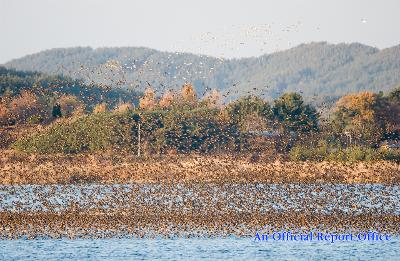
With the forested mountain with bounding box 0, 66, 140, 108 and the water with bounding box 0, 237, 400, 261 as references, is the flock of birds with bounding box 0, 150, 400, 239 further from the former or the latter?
the forested mountain with bounding box 0, 66, 140, 108

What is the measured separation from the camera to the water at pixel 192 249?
28.6 m

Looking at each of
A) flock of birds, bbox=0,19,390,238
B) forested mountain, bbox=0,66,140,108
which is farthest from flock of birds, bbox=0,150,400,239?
forested mountain, bbox=0,66,140,108

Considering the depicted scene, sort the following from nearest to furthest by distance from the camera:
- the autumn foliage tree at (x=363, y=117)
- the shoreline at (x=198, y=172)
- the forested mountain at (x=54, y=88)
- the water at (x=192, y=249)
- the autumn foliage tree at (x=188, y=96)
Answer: the water at (x=192, y=249) < the shoreline at (x=198, y=172) < the autumn foliage tree at (x=363, y=117) < the autumn foliage tree at (x=188, y=96) < the forested mountain at (x=54, y=88)

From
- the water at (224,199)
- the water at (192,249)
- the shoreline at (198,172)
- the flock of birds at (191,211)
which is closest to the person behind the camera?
the water at (192,249)

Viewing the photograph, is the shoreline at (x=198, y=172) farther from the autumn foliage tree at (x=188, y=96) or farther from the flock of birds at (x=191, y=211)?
the autumn foliage tree at (x=188, y=96)

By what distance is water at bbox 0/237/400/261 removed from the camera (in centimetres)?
2864

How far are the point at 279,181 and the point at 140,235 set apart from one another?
2523 cm

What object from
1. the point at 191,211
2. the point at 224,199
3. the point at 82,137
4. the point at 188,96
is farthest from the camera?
the point at 188,96

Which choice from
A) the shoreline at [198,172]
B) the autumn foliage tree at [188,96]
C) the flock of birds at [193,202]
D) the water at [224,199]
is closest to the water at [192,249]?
the flock of birds at [193,202]

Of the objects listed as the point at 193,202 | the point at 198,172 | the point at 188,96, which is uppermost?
the point at 188,96

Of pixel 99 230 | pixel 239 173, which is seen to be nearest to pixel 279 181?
pixel 239 173

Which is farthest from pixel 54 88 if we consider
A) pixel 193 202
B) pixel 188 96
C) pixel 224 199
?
pixel 193 202

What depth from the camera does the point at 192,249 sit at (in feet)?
97.6

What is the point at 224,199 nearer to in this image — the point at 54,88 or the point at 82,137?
the point at 82,137
